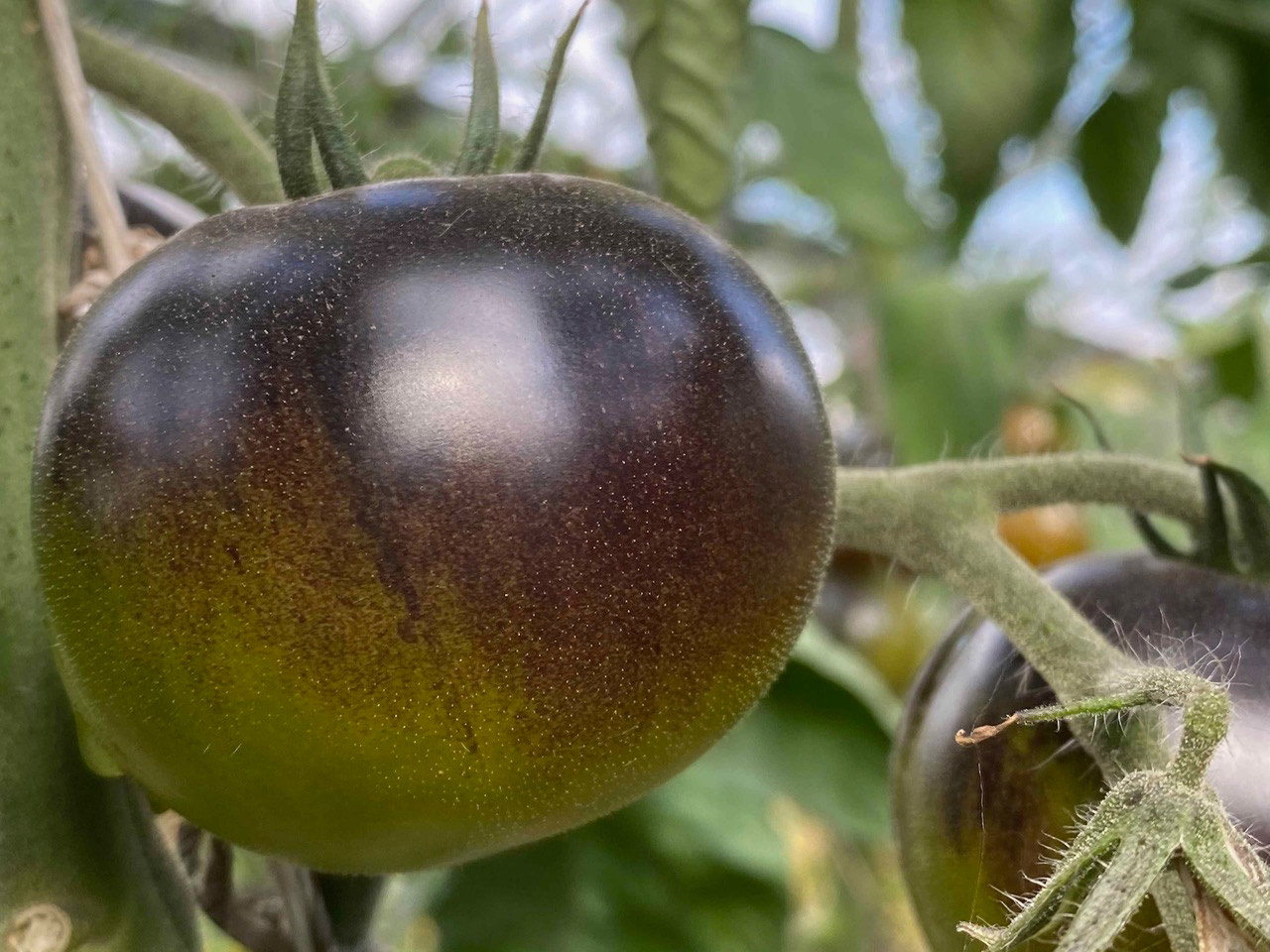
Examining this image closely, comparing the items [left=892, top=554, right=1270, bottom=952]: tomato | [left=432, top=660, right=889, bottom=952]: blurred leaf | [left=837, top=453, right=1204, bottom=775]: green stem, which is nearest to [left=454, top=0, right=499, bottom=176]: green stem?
[left=837, top=453, right=1204, bottom=775]: green stem

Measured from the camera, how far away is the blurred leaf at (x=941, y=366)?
1.57 meters

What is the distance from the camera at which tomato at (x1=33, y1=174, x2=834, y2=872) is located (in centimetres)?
51

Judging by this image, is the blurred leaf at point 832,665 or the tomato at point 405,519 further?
the blurred leaf at point 832,665

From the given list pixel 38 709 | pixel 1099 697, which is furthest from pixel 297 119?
pixel 1099 697

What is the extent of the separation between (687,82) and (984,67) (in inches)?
→ 21.3

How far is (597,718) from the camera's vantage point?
0.54 meters

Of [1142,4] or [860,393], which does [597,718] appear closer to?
[1142,4]

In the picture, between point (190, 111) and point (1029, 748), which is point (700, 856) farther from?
point (190, 111)

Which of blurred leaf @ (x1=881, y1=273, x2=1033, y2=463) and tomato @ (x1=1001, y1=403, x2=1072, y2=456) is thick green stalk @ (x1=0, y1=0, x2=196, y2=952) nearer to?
blurred leaf @ (x1=881, y1=273, x2=1033, y2=463)

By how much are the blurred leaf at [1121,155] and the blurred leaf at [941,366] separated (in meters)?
0.18

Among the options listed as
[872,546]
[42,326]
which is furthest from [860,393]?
[42,326]

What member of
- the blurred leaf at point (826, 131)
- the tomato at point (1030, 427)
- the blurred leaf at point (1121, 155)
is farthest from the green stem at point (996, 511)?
the tomato at point (1030, 427)

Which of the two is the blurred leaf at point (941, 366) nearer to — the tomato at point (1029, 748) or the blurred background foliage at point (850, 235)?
the blurred background foliage at point (850, 235)

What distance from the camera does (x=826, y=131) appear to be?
1.47 metres
